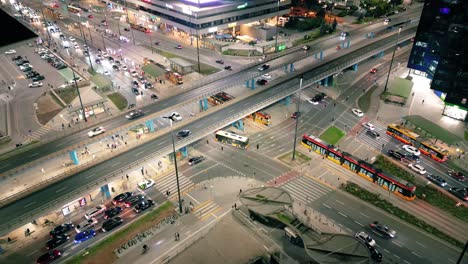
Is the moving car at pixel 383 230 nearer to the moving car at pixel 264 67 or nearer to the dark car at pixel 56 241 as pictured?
the dark car at pixel 56 241

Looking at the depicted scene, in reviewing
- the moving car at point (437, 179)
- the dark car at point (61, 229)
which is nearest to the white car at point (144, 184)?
the dark car at point (61, 229)

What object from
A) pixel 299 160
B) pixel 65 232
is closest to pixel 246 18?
pixel 299 160

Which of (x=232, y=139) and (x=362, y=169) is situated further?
(x=232, y=139)

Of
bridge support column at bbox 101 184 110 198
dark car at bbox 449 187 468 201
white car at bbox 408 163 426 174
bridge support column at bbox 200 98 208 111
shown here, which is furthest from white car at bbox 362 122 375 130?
bridge support column at bbox 101 184 110 198

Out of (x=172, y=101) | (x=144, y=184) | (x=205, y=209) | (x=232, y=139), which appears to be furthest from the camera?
(x=172, y=101)

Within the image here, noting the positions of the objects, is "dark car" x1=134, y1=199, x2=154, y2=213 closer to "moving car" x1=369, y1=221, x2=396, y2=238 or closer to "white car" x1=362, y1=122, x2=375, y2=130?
"moving car" x1=369, y1=221, x2=396, y2=238

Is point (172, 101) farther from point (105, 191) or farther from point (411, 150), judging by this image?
point (411, 150)

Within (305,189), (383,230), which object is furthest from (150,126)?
(383,230)
